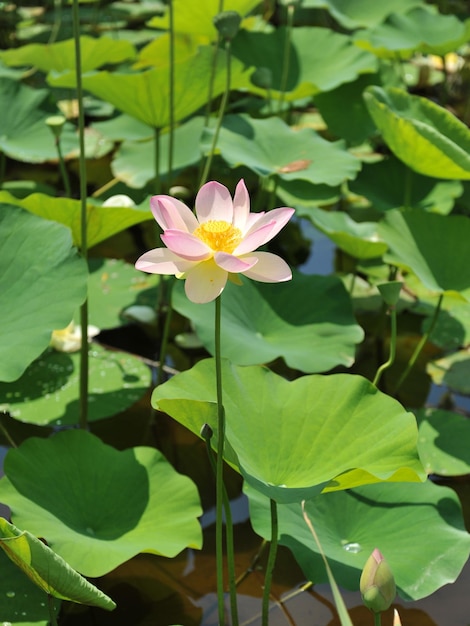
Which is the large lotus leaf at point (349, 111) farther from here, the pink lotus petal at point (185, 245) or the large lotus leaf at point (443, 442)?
the pink lotus petal at point (185, 245)

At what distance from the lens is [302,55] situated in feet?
9.01

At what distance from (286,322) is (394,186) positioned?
0.82m

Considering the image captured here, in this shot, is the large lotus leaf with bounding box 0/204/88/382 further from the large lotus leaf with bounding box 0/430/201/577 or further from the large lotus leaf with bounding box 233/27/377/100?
the large lotus leaf with bounding box 233/27/377/100

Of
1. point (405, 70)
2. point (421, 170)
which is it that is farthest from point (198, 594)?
point (405, 70)

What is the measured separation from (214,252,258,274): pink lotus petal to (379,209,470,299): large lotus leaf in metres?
0.94

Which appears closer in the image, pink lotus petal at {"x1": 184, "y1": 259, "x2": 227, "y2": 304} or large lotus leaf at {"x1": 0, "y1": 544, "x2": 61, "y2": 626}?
pink lotus petal at {"x1": 184, "y1": 259, "x2": 227, "y2": 304}

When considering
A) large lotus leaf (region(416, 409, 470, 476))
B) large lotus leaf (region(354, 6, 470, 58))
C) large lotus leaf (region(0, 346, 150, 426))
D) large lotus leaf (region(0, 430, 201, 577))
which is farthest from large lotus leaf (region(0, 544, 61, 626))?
large lotus leaf (region(354, 6, 470, 58))

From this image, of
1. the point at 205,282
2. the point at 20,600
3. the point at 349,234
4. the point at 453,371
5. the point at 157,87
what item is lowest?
the point at 453,371

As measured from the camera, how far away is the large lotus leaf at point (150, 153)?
2.37 meters

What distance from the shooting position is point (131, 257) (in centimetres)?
259

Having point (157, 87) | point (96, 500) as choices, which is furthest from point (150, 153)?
point (96, 500)

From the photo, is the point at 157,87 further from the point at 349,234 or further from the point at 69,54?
the point at 69,54

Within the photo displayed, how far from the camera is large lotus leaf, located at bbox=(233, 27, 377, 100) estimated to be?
2.62 meters

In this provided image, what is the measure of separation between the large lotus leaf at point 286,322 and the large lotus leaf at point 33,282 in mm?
343
